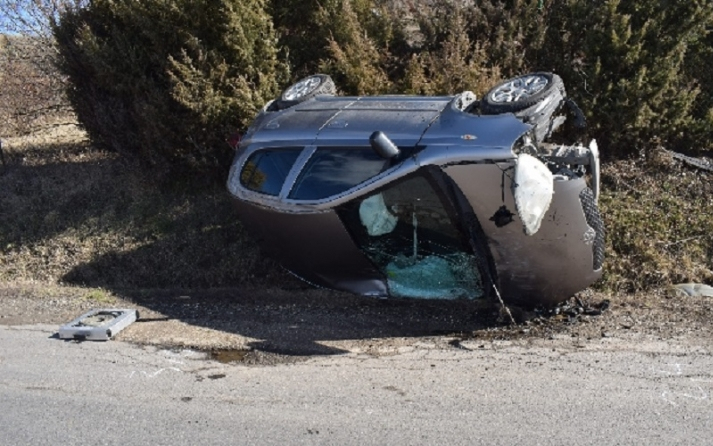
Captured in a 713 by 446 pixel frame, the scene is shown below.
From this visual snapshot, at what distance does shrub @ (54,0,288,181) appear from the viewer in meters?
9.42

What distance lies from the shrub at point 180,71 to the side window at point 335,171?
3.18 meters

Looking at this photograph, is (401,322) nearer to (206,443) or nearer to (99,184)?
(206,443)

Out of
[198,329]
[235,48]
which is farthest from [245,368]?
[235,48]

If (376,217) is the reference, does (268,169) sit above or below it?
above

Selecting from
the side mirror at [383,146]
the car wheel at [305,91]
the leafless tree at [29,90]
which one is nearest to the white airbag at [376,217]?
the side mirror at [383,146]

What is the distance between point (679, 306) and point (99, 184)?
7677 mm

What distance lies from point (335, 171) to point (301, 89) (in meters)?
1.92

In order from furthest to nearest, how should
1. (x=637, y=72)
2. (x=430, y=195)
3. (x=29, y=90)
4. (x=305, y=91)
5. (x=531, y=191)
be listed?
(x=29, y=90) < (x=637, y=72) < (x=305, y=91) < (x=430, y=195) < (x=531, y=191)

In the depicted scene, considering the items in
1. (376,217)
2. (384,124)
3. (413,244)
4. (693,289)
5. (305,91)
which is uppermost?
(305,91)

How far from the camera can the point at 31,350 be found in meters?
6.18

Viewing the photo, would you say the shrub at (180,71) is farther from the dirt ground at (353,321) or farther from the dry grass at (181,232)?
the dirt ground at (353,321)

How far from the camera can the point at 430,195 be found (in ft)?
20.0

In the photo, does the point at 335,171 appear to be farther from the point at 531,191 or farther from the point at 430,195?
the point at 531,191

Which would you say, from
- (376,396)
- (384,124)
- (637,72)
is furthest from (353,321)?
(637,72)
